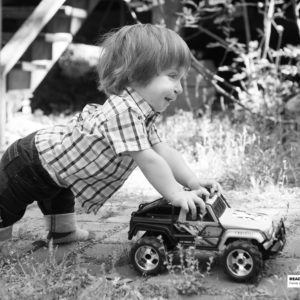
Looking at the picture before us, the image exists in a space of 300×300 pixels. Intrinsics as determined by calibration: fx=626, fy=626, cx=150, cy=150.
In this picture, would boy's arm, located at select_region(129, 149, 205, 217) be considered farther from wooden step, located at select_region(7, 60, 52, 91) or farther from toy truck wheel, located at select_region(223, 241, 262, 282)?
wooden step, located at select_region(7, 60, 52, 91)

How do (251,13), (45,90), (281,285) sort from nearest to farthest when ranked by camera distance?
(281,285) → (251,13) → (45,90)

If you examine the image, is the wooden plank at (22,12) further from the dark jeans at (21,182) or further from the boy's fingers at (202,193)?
the boy's fingers at (202,193)

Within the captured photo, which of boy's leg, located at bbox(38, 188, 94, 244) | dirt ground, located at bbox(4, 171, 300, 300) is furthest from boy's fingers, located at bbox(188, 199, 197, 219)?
boy's leg, located at bbox(38, 188, 94, 244)

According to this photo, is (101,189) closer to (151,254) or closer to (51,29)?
(151,254)

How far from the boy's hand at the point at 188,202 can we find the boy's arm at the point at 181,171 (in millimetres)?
312

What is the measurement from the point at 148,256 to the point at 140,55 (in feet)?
2.65

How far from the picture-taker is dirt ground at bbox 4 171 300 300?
7.30 ft

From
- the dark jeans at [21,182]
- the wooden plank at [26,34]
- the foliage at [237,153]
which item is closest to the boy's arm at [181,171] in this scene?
the dark jeans at [21,182]

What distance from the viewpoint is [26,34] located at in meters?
5.50

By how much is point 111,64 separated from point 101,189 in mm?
558

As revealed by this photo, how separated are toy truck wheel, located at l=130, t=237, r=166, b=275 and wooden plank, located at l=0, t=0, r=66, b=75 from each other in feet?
11.1

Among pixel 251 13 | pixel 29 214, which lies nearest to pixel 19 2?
pixel 251 13

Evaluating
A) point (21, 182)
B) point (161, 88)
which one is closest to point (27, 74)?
point (21, 182)

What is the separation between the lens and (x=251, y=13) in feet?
25.4
